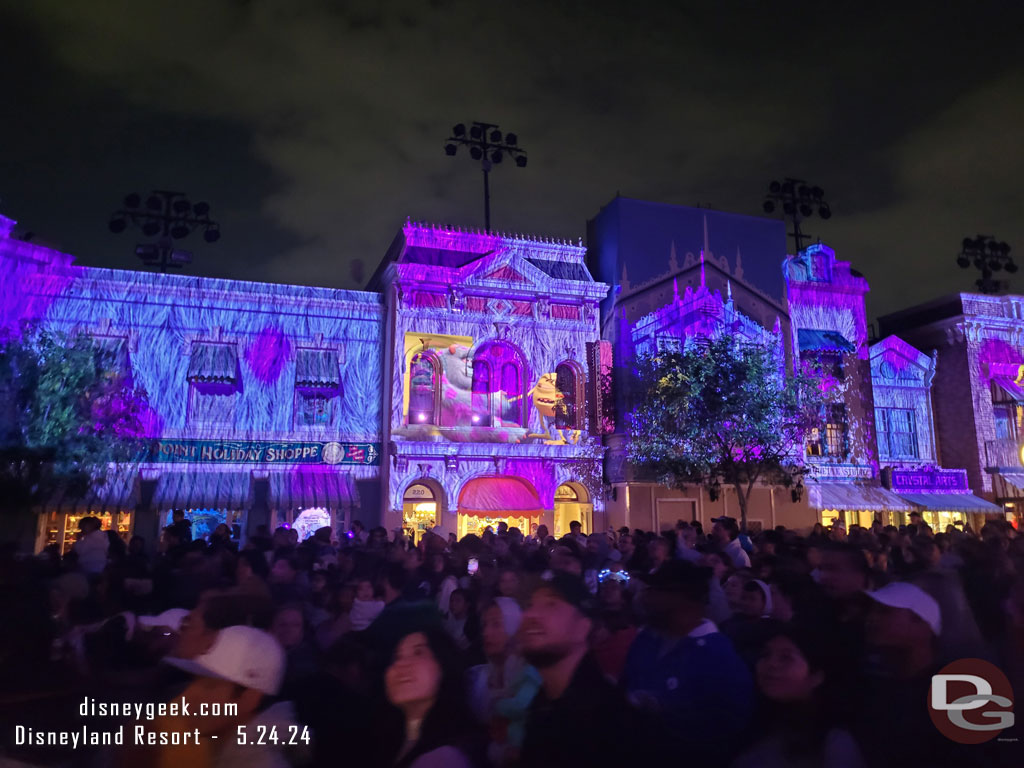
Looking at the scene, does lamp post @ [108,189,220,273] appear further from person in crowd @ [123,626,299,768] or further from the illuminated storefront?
person in crowd @ [123,626,299,768]

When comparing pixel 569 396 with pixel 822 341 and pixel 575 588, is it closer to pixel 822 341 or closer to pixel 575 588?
pixel 822 341

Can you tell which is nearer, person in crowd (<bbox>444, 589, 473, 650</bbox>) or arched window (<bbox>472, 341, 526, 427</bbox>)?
person in crowd (<bbox>444, 589, 473, 650</bbox>)

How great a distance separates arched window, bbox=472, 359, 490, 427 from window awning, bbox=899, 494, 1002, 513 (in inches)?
682

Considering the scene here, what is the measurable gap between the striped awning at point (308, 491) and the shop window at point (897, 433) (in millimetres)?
22027

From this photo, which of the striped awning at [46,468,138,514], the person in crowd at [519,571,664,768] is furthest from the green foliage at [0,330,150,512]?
the person in crowd at [519,571,664,768]

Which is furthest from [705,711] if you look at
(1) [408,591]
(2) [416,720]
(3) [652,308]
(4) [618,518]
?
(3) [652,308]

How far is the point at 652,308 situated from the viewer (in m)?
26.8

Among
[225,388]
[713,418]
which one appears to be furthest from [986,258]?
[225,388]

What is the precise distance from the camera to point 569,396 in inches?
1014

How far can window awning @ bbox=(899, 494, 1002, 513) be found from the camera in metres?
27.8

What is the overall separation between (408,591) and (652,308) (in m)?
21.6

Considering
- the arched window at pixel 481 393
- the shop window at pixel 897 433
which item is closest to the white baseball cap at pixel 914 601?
the arched window at pixel 481 393

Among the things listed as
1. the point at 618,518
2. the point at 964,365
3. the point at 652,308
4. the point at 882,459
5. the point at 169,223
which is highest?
the point at 169,223

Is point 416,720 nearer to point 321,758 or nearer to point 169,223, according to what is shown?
point 321,758
